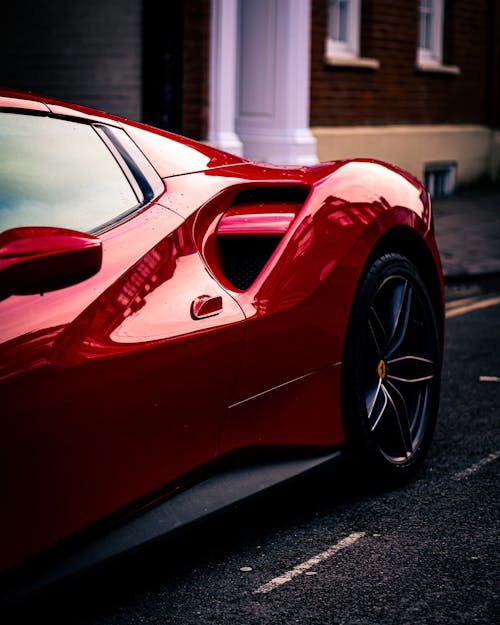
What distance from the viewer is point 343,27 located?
15695mm

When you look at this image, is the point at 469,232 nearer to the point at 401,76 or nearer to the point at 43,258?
the point at 401,76

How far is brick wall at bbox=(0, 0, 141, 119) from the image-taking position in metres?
12.8

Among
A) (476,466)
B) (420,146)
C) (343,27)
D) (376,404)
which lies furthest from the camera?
(420,146)

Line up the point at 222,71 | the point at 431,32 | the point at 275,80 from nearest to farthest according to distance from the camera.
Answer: the point at 222,71
the point at 275,80
the point at 431,32

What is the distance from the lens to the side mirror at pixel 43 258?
256cm

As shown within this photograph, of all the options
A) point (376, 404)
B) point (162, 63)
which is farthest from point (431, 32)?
point (376, 404)

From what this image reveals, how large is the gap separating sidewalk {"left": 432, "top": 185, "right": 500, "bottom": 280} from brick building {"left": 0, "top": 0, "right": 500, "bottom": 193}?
0.81 m

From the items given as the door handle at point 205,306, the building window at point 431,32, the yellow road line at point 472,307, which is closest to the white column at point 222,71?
the yellow road line at point 472,307

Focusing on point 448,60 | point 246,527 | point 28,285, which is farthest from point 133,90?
point 28,285

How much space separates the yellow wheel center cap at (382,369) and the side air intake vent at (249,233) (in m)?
0.69

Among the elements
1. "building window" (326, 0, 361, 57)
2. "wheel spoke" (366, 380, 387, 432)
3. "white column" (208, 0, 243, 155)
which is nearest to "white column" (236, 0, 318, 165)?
"white column" (208, 0, 243, 155)

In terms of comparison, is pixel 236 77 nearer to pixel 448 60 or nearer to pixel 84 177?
pixel 448 60

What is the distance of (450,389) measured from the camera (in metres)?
5.82

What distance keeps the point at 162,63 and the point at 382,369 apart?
9098 millimetres
